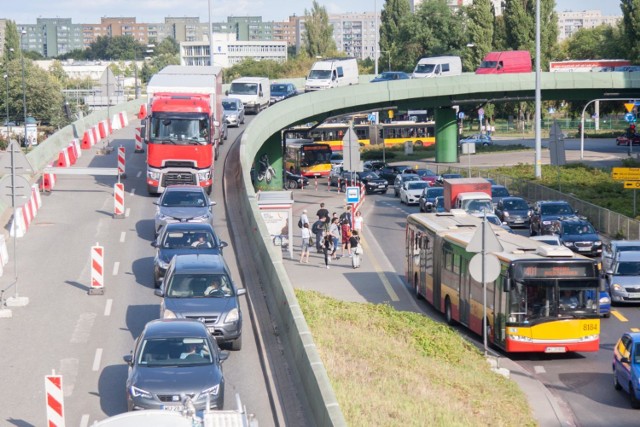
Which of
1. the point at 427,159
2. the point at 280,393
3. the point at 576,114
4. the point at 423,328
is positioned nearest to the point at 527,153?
the point at 427,159

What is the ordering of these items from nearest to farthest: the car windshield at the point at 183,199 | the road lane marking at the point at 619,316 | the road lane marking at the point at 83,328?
the road lane marking at the point at 83,328
the road lane marking at the point at 619,316
the car windshield at the point at 183,199

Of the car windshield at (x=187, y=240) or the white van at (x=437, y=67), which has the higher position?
the white van at (x=437, y=67)

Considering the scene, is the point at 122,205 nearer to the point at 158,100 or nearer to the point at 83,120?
the point at 158,100

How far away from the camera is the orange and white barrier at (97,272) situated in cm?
2631

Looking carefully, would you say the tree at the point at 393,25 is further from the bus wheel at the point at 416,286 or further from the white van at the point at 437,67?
the bus wheel at the point at 416,286

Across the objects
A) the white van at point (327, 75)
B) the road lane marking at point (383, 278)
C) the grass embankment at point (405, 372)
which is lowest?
the road lane marking at point (383, 278)

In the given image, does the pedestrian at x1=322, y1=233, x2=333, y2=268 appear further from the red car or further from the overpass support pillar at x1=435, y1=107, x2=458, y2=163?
the red car

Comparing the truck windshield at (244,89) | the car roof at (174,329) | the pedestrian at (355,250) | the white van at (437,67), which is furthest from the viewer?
the white van at (437,67)

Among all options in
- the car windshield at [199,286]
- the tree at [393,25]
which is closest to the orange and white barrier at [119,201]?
the car windshield at [199,286]

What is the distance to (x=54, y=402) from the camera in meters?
16.7

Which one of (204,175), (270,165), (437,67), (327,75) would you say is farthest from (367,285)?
(437,67)

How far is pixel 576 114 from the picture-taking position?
384 feet

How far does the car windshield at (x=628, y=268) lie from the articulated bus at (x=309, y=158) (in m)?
41.4

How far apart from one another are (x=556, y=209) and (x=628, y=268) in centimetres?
1331
